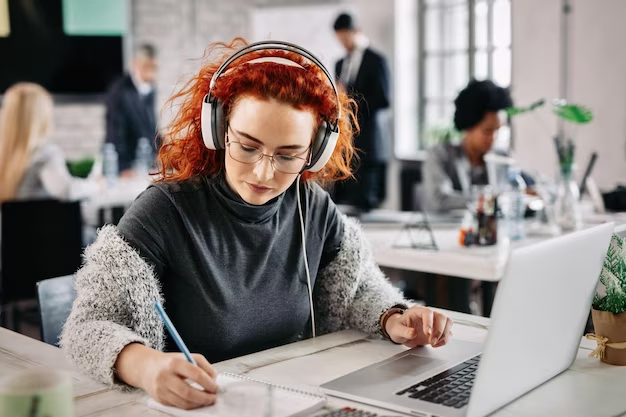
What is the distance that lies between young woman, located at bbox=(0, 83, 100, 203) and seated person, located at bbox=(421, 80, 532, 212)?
1812mm

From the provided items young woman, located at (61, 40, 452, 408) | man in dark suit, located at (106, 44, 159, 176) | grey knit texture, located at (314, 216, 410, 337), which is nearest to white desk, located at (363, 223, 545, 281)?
grey knit texture, located at (314, 216, 410, 337)

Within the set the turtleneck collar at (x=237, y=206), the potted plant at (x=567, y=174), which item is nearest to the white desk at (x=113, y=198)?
the potted plant at (x=567, y=174)

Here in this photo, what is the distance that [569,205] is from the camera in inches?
111

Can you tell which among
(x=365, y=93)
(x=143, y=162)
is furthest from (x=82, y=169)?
(x=365, y=93)

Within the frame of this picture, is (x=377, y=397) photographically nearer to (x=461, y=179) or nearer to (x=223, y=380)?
(x=223, y=380)

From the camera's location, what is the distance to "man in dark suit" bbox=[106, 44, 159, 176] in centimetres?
595

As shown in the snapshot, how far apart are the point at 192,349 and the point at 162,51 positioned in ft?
19.4

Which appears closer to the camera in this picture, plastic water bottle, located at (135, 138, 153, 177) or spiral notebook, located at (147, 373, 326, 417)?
spiral notebook, located at (147, 373, 326, 417)

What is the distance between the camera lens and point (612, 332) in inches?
53.7

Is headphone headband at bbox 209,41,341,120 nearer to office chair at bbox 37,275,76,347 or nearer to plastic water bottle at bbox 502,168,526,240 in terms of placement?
office chair at bbox 37,275,76,347

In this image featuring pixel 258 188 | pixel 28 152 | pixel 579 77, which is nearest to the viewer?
pixel 258 188

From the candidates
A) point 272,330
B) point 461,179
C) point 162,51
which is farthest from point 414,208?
point 162,51

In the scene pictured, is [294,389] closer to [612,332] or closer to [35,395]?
[35,395]

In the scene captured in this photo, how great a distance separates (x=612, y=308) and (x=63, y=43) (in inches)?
245
